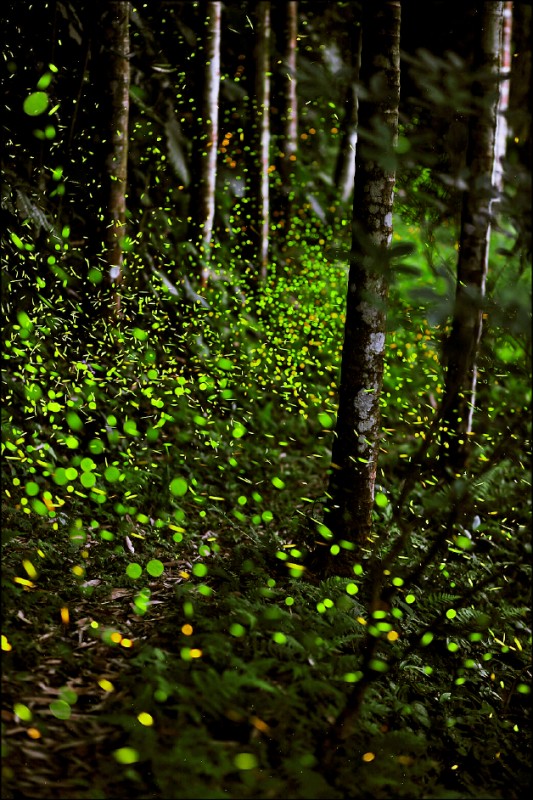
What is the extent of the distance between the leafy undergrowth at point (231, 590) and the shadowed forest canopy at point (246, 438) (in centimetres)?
2

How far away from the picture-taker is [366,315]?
16.6 feet

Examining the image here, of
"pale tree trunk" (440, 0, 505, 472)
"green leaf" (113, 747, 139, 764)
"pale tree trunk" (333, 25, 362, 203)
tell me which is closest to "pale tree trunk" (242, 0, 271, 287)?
"pale tree trunk" (333, 25, 362, 203)

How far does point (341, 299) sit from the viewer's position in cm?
971

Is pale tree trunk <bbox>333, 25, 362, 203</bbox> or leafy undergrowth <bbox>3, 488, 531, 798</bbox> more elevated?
pale tree trunk <bbox>333, 25, 362, 203</bbox>

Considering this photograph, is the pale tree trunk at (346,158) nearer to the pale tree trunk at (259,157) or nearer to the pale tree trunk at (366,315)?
the pale tree trunk at (259,157)

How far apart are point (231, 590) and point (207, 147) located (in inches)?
246

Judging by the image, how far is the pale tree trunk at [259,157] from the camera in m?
10.0

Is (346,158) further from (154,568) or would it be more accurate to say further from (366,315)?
(154,568)

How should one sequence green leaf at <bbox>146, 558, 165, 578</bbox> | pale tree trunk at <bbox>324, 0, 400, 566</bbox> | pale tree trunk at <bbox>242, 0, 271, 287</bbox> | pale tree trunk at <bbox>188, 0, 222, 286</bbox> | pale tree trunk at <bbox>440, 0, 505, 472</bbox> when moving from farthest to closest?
pale tree trunk at <bbox>242, 0, 271, 287</bbox> → pale tree trunk at <bbox>188, 0, 222, 286</bbox> → pale tree trunk at <bbox>440, 0, 505, 472</bbox> → pale tree trunk at <bbox>324, 0, 400, 566</bbox> → green leaf at <bbox>146, 558, 165, 578</bbox>

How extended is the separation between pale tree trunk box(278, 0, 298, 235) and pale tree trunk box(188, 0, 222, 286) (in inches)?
79.6

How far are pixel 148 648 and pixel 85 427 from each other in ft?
9.65

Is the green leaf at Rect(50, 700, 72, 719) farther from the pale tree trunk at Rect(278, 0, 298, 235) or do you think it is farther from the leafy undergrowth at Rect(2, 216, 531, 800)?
the pale tree trunk at Rect(278, 0, 298, 235)

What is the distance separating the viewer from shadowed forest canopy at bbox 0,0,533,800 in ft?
10.7

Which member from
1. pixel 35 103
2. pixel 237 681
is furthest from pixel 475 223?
pixel 237 681
